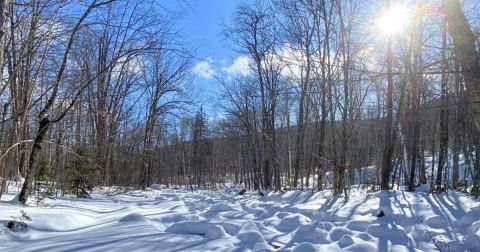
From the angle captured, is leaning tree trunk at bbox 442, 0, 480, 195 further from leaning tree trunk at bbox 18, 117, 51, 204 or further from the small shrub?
leaning tree trunk at bbox 18, 117, 51, 204

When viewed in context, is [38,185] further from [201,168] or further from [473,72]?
[201,168]

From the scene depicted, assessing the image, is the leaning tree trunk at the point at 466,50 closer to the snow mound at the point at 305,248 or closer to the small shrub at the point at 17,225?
the snow mound at the point at 305,248

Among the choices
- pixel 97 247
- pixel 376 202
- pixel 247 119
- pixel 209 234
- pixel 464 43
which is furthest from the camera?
pixel 247 119

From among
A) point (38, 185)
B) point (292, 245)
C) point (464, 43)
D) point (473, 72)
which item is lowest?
point (292, 245)

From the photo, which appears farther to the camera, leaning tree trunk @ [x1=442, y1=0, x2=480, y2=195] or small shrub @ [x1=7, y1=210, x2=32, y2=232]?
small shrub @ [x1=7, y1=210, x2=32, y2=232]

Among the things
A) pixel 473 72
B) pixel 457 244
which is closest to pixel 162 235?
pixel 457 244

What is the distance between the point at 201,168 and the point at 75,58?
3698cm

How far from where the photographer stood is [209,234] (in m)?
5.23

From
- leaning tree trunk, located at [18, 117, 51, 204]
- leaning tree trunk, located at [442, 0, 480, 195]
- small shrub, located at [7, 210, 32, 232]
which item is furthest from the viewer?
leaning tree trunk, located at [18, 117, 51, 204]

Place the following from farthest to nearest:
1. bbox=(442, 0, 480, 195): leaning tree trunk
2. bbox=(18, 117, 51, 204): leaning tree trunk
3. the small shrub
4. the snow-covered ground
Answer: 1. bbox=(18, 117, 51, 204): leaning tree trunk
2. the small shrub
3. the snow-covered ground
4. bbox=(442, 0, 480, 195): leaning tree trunk

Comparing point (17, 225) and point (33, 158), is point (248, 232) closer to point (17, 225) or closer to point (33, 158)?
point (17, 225)

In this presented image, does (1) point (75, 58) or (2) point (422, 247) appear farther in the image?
(1) point (75, 58)

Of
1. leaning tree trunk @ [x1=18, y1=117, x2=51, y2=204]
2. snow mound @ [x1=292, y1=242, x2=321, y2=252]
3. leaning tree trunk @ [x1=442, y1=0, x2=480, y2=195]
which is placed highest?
leaning tree trunk @ [x1=442, y1=0, x2=480, y2=195]

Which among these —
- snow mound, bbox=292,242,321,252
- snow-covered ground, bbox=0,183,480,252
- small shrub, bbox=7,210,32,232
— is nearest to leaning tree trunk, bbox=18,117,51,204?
snow-covered ground, bbox=0,183,480,252
